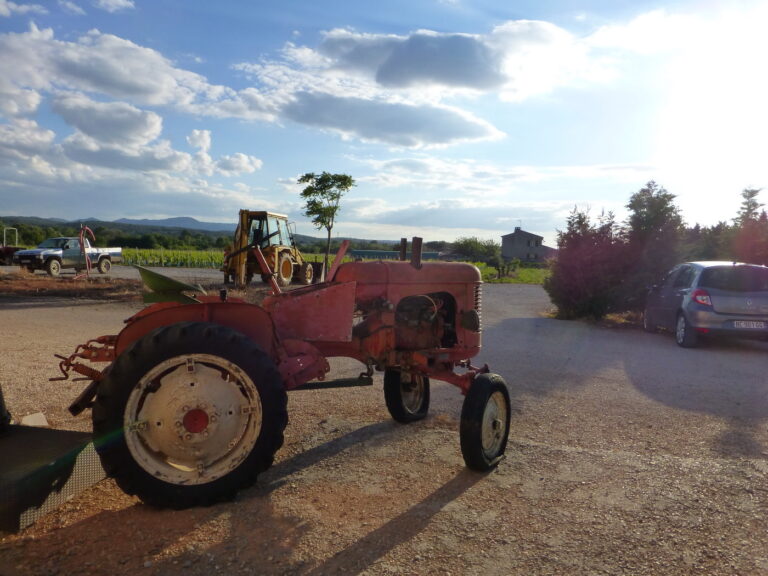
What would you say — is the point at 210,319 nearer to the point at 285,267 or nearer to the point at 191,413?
the point at 191,413

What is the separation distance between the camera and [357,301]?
412 centimetres

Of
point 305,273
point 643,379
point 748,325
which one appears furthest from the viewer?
point 305,273

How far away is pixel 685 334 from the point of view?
9.94 metres

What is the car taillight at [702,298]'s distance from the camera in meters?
9.55

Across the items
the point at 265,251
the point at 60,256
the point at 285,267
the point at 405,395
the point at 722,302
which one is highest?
the point at 265,251

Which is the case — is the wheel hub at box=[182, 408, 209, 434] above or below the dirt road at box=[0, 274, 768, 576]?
above

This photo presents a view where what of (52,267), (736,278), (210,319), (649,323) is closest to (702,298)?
(736,278)

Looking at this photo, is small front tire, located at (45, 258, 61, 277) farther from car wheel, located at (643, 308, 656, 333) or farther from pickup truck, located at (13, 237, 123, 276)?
car wheel, located at (643, 308, 656, 333)

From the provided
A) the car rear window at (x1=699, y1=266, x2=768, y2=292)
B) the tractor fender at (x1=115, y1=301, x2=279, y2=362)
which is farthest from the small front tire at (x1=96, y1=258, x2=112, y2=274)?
the tractor fender at (x1=115, y1=301, x2=279, y2=362)

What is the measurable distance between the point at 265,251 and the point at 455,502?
1413cm

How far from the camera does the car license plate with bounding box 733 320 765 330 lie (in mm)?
9188

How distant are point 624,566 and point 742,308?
319 inches

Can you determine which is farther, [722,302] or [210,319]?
[722,302]

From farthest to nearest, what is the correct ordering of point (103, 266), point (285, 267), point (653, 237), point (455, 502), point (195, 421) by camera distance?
point (103, 266) → point (285, 267) → point (653, 237) → point (455, 502) → point (195, 421)
